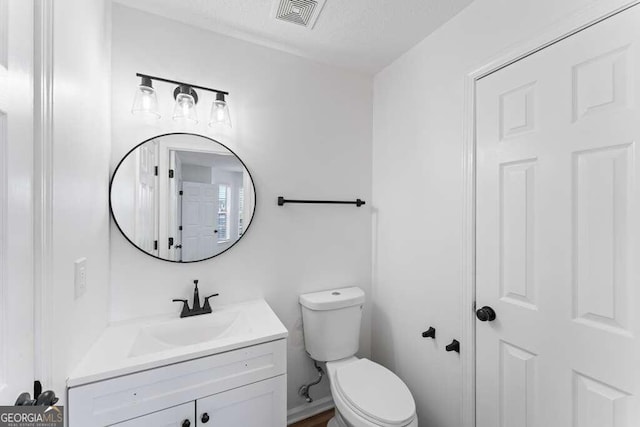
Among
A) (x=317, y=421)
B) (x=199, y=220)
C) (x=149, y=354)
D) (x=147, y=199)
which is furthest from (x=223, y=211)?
(x=317, y=421)

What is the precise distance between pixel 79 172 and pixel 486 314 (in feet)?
5.73

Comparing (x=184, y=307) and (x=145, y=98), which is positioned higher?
(x=145, y=98)

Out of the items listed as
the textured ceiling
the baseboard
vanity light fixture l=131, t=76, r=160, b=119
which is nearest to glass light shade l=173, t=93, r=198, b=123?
vanity light fixture l=131, t=76, r=160, b=119

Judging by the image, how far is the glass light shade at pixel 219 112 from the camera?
150 centimetres

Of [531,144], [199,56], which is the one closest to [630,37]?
[531,144]

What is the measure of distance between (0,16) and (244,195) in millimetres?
1094

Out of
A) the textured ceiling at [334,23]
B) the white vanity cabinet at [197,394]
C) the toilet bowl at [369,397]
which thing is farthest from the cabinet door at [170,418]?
the textured ceiling at [334,23]

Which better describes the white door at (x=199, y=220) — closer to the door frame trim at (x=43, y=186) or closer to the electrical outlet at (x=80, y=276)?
the electrical outlet at (x=80, y=276)

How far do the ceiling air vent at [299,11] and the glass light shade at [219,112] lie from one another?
523mm

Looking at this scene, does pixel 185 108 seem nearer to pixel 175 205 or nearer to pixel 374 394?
pixel 175 205

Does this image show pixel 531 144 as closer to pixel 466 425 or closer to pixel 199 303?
pixel 466 425

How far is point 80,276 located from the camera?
1.01 meters

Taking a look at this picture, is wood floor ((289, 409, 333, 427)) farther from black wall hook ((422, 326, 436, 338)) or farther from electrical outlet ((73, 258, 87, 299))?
electrical outlet ((73, 258, 87, 299))

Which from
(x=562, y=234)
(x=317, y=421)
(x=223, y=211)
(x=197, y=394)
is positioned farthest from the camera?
(x=317, y=421)
